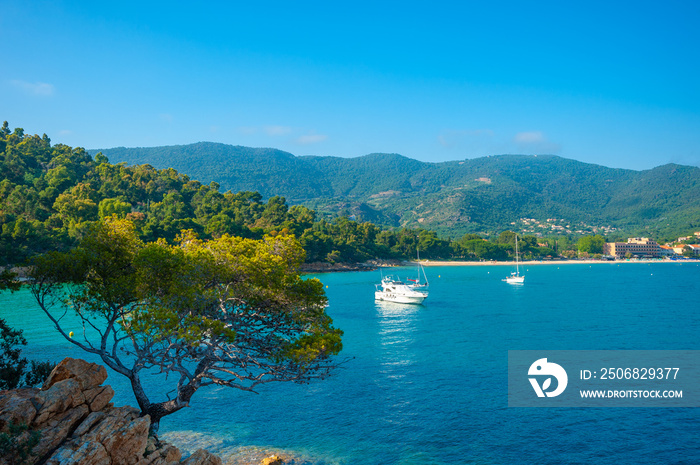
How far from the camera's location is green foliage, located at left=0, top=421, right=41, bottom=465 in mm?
10500

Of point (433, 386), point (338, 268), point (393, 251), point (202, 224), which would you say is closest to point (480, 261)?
point (393, 251)

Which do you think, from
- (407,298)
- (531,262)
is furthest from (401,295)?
(531,262)

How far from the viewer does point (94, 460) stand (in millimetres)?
11648

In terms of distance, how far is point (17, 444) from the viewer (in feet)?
35.1

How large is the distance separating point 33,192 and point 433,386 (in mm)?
82828

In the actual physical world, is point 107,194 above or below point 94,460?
above

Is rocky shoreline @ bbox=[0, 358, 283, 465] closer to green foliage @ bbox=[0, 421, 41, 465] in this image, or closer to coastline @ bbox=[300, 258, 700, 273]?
green foliage @ bbox=[0, 421, 41, 465]

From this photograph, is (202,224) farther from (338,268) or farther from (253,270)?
(253,270)

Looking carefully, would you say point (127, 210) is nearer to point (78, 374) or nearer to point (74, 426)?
point (78, 374)

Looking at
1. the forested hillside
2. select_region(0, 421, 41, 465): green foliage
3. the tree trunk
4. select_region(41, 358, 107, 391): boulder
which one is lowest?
the tree trunk

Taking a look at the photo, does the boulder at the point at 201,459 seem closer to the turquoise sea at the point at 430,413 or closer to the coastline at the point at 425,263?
the turquoise sea at the point at 430,413

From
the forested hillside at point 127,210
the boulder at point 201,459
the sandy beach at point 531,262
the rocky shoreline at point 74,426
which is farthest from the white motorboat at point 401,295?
the sandy beach at point 531,262

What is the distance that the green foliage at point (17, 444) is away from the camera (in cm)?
1050

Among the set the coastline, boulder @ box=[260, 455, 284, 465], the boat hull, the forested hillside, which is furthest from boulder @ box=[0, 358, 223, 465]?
the coastline
